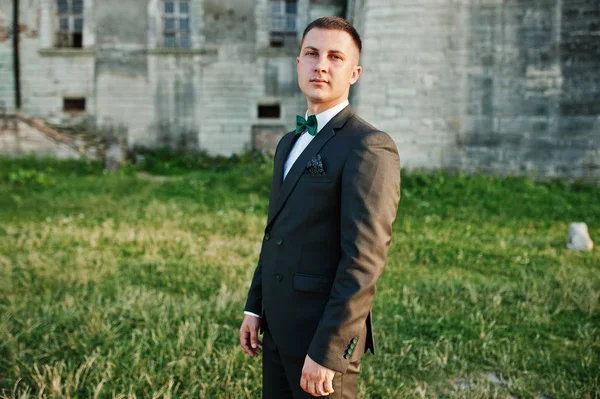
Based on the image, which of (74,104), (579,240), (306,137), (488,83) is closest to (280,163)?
(306,137)

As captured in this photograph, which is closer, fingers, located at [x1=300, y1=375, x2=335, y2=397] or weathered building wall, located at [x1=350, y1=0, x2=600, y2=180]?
fingers, located at [x1=300, y1=375, x2=335, y2=397]

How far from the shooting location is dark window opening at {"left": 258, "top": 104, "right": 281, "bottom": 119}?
48.3 ft

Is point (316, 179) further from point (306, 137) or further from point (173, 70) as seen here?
point (173, 70)

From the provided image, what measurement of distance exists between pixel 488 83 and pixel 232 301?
27.7ft

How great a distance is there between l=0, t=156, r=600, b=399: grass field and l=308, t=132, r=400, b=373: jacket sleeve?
1562 mm

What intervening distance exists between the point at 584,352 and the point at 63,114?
14.3 metres

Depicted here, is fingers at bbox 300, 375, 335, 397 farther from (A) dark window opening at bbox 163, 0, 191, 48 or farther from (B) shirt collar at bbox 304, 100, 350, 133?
(A) dark window opening at bbox 163, 0, 191, 48

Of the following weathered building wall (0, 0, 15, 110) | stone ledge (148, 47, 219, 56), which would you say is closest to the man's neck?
stone ledge (148, 47, 219, 56)

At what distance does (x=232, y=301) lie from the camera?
14.4 feet

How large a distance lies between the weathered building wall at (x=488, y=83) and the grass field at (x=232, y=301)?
8.02ft

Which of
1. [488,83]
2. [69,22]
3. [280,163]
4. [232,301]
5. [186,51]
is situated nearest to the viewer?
[280,163]

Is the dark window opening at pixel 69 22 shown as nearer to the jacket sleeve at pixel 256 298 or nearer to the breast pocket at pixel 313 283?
the jacket sleeve at pixel 256 298

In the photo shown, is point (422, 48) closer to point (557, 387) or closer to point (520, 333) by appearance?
point (520, 333)

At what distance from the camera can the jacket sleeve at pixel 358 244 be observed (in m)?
1.71
